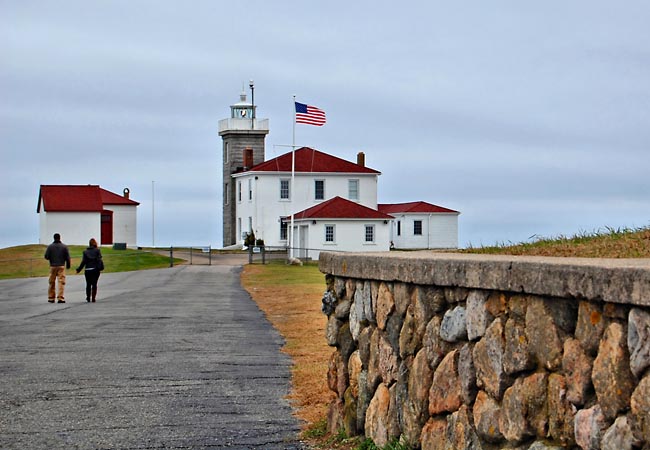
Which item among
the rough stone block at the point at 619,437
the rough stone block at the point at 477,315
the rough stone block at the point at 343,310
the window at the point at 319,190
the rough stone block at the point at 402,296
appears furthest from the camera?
the window at the point at 319,190

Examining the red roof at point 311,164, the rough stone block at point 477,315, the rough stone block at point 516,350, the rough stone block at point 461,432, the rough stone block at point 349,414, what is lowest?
the rough stone block at point 349,414

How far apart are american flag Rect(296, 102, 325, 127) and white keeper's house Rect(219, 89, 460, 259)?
28.4 ft

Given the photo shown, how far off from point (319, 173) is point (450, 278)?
66443 millimetres

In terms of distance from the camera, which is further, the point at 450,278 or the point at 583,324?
the point at 450,278

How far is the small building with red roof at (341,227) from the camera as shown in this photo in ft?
216

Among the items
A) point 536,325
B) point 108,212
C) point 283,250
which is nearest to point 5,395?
point 536,325

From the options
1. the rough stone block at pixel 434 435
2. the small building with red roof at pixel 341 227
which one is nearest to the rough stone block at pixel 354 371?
the rough stone block at pixel 434 435

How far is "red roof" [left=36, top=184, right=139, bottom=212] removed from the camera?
79.8 m

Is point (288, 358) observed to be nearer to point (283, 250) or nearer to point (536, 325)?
point (536, 325)

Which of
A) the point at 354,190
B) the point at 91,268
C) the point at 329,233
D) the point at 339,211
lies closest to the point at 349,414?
the point at 91,268

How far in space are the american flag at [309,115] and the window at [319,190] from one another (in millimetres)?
17508

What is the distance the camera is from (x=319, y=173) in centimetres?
7269

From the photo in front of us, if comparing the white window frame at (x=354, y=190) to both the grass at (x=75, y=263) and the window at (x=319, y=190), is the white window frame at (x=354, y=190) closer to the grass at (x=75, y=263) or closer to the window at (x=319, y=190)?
the window at (x=319, y=190)

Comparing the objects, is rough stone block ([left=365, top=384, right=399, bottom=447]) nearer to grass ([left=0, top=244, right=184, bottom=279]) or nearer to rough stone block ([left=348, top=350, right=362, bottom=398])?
rough stone block ([left=348, top=350, right=362, bottom=398])
